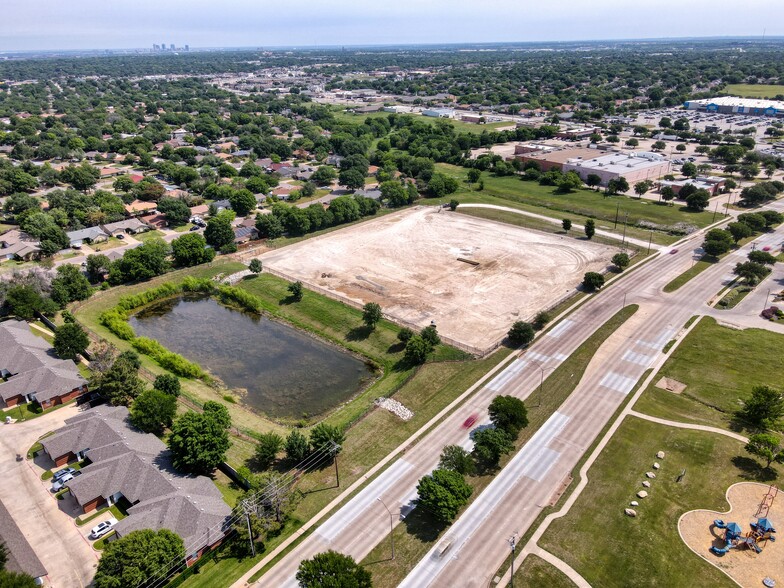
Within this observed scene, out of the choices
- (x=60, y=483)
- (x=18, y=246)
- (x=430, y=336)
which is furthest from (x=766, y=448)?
(x=18, y=246)

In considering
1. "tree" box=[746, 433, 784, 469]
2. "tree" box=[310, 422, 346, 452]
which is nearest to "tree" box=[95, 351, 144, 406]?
"tree" box=[310, 422, 346, 452]

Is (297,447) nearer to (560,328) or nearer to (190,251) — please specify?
(560,328)

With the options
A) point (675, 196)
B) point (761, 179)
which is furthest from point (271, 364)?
point (761, 179)

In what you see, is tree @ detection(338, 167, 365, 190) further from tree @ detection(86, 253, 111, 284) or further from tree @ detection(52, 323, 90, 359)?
tree @ detection(52, 323, 90, 359)

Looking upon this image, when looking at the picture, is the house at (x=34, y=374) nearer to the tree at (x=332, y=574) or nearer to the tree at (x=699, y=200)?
the tree at (x=332, y=574)

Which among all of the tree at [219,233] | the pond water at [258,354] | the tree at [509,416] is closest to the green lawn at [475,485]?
the tree at [509,416]

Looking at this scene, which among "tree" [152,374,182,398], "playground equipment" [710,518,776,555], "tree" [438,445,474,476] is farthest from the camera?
"tree" [152,374,182,398]
